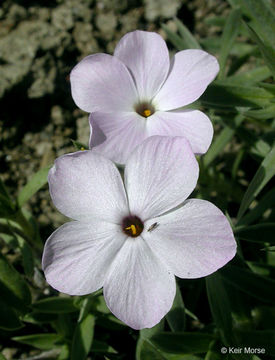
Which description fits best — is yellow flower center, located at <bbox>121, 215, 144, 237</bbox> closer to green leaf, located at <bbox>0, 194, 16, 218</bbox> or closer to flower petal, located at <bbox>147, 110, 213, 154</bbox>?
flower petal, located at <bbox>147, 110, 213, 154</bbox>

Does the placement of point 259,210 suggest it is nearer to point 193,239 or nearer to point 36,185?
point 193,239

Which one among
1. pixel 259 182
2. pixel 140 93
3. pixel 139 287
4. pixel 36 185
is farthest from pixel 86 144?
pixel 139 287

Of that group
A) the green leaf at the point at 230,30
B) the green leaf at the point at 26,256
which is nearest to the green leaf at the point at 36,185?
the green leaf at the point at 26,256

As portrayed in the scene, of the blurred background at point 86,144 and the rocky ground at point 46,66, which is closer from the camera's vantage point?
the blurred background at point 86,144

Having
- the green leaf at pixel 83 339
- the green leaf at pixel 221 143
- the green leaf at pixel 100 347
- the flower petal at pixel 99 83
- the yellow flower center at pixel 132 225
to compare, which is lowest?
the green leaf at pixel 100 347

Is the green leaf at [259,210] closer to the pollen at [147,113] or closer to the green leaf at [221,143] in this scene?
the green leaf at [221,143]

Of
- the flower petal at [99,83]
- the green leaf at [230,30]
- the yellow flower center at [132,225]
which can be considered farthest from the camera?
the green leaf at [230,30]

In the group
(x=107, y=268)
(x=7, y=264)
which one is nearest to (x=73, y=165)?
(x=107, y=268)
